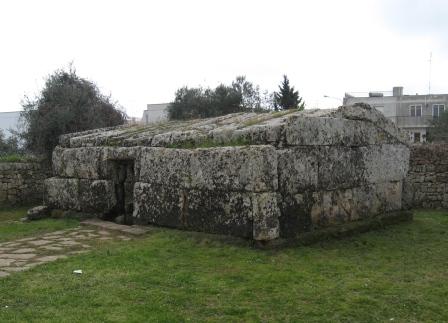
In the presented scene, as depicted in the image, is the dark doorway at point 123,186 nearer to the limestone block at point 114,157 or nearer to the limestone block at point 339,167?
the limestone block at point 114,157

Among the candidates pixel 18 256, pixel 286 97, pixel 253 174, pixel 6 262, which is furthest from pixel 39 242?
pixel 286 97

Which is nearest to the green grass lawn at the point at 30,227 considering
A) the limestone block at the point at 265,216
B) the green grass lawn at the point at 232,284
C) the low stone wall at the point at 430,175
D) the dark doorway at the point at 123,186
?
the dark doorway at the point at 123,186

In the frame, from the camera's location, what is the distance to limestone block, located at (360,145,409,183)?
835 centimetres

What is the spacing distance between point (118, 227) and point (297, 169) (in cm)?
320

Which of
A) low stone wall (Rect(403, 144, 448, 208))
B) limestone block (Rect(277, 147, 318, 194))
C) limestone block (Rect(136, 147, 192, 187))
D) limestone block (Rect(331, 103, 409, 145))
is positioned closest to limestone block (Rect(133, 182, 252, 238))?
limestone block (Rect(136, 147, 192, 187))

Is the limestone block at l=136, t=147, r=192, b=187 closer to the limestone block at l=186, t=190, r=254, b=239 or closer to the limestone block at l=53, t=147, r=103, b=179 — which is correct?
the limestone block at l=186, t=190, r=254, b=239

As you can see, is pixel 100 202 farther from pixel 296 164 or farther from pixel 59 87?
pixel 59 87

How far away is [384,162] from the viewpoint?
8758 millimetres

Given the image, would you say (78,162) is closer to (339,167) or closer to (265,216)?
(265,216)

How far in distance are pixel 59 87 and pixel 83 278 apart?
32.3 ft

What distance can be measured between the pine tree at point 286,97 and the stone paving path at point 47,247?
113 feet

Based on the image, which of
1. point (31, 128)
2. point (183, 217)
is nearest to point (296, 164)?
point (183, 217)

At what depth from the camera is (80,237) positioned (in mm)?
7738

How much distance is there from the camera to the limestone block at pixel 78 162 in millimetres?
9594
